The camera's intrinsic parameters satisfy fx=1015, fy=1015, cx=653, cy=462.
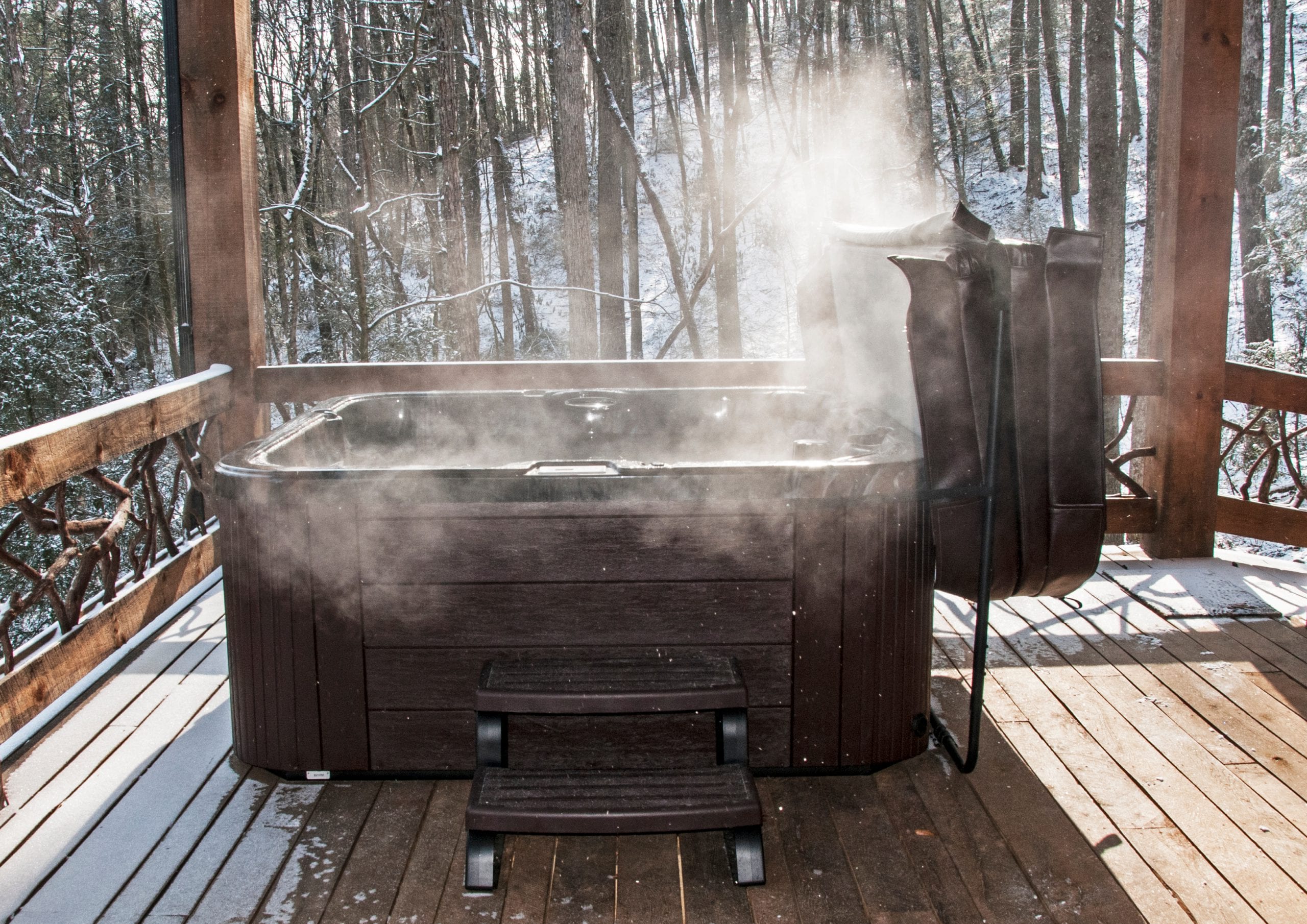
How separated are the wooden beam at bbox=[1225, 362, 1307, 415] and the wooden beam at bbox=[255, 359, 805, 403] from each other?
52.0 inches

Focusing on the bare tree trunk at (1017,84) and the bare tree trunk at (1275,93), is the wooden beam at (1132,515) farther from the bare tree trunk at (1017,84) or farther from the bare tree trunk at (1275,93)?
the bare tree trunk at (1275,93)

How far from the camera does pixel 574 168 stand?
19.5ft

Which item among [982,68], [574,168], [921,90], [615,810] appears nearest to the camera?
[615,810]

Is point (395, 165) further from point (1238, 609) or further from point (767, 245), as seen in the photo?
point (1238, 609)

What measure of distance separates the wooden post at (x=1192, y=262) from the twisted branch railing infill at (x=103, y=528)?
9.25 ft

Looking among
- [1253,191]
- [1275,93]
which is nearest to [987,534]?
[1253,191]

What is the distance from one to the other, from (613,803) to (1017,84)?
11564 mm

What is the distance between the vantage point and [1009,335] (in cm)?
163

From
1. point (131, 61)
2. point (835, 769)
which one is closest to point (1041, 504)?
point (835, 769)

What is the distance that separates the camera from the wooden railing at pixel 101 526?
188 cm

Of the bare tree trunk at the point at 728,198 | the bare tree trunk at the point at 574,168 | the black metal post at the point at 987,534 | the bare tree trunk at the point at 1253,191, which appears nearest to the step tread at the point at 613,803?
the black metal post at the point at 987,534

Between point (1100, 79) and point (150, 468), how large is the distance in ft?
22.1

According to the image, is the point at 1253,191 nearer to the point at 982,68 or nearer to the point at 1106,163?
the point at 982,68

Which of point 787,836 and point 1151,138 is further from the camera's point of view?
point 1151,138
